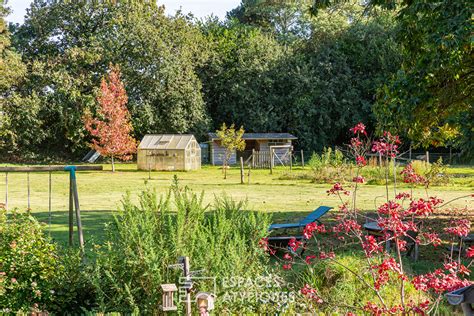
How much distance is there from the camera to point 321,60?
4088 centimetres

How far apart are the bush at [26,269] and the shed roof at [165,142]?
25.4 m

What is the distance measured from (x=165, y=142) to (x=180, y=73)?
8.61m

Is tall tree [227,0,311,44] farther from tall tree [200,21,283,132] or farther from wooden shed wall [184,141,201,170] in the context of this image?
wooden shed wall [184,141,201,170]

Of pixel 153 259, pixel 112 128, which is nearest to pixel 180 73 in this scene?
pixel 112 128

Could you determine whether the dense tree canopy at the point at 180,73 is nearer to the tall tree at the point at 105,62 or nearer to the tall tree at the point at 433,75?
the tall tree at the point at 105,62

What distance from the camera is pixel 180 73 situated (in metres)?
38.9

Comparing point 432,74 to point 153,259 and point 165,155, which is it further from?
point 165,155

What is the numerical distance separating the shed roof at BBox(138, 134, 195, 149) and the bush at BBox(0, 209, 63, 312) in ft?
83.2

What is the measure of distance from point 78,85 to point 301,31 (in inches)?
779

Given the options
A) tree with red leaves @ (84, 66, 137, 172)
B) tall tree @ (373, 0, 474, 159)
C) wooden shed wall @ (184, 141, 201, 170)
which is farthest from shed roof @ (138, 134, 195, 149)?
tall tree @ (373, 0, 474, 159)

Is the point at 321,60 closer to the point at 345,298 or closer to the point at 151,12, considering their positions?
the point at 151,12

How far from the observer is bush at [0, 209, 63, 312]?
17.8 ft

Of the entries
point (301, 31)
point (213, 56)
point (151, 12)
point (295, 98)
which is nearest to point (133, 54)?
point (151, 12)

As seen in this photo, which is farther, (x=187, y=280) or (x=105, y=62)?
(x=105, y=62)
